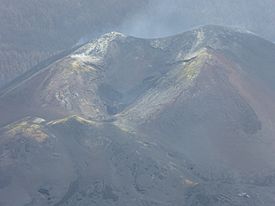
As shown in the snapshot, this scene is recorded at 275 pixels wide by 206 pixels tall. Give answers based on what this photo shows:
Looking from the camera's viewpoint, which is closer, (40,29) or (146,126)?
(146,126)

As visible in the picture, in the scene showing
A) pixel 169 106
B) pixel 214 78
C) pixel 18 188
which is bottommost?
pixel 18 188

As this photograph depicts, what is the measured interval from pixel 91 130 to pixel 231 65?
15.3m

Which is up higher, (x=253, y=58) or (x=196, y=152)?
(x=253, y=58)

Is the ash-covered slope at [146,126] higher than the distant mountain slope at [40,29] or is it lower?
lower

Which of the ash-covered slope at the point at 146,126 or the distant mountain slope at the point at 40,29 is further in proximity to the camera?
the distant mountain slope at the point at 40,29

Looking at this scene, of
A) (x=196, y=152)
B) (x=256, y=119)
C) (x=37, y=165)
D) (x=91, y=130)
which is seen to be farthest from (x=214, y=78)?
(x=37, y=165)

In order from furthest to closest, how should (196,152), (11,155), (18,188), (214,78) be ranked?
(214,78) < (196,152) < (11,155) < (18,188)

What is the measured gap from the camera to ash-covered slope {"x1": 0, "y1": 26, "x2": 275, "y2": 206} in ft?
103

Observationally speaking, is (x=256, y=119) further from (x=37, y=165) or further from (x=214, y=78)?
(x=37, y=165)

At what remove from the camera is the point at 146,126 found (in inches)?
1496

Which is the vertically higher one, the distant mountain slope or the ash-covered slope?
the distant mountain slope

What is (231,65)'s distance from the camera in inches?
1759

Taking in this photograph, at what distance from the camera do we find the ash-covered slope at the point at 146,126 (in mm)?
31438

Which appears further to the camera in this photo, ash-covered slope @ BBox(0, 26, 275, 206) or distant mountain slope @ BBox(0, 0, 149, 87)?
distant mountain slope @ BBox(0, 0, 149, 87)
